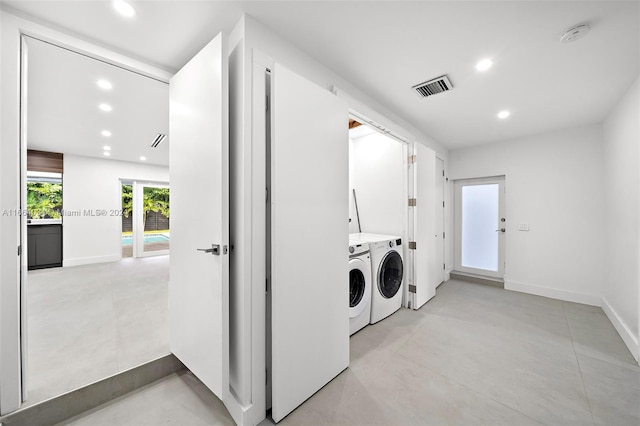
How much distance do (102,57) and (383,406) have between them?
303 centimetres

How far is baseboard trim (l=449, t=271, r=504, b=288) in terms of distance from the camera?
403 centimetres

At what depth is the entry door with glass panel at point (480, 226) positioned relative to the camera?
4.13 m

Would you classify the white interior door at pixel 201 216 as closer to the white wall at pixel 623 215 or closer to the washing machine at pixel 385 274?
the washing machine at pixel 385 274

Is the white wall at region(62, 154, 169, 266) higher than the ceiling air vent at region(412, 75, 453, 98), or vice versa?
the ceiling air vent at region(412, 75, 453, 98)

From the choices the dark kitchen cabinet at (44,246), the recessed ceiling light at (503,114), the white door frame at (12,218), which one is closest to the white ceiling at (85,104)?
the white door frame at (12,218)

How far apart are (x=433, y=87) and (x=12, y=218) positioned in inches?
129

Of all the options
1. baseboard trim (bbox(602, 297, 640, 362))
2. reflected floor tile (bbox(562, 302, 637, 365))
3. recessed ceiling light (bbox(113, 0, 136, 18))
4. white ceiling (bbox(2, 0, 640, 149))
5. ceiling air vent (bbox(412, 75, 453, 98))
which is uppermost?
ceiling air vent (bbox(412, 75, 453, 98))

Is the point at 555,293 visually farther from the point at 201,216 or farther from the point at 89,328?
the point at 89,328

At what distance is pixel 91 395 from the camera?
1.52 m

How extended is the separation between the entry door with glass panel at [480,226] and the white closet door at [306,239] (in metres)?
3.68

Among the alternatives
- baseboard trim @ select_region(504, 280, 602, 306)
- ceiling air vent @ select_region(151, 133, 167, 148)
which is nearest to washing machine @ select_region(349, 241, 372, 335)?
baseboard trim @ select_region(504, 280, 602, 306)

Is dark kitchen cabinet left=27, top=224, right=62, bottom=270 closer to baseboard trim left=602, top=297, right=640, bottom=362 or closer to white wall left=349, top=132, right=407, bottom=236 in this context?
white wall left=349, top=132, right=407, bottom=236

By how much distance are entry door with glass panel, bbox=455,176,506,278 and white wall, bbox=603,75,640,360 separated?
121 cm

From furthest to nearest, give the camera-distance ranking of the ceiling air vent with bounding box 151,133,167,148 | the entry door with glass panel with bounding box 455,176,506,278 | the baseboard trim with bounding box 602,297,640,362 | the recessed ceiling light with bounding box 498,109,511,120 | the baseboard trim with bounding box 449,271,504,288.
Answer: the entry door with glass panel with bounding box 455,176,506,278 < the baseboard trim with bounding box 449,271,504,288 < the ceiling air vent with bounding box 151,133,167,148 < the recessed ceiling light with bounding box 498,109,511,120 < the baseboard trim with bounding box 602,297,640,362
